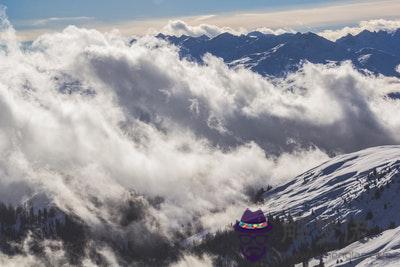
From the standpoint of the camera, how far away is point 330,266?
19750 centimetres

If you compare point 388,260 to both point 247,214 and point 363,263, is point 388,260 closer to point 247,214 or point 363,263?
point 363,263

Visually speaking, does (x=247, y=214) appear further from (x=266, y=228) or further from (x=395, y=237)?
Answer: (x=395, y=237)

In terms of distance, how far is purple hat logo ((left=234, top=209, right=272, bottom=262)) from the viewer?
125562 millimetres

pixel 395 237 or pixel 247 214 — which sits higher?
pixel 247 214

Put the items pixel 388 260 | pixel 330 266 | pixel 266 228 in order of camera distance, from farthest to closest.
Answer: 1. pixel 330 266
2. pixel 388 260
3. pixel 266 228

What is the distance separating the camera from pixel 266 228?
125125 millimetres

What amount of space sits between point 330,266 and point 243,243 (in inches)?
3094

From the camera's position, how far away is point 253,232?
126 m

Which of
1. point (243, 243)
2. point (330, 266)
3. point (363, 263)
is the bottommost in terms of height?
point (330, 266)

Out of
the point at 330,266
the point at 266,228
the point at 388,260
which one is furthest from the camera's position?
the point at 330,266

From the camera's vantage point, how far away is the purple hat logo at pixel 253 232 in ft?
412

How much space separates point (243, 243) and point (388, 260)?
58873 mm

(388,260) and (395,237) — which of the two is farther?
(395,237)

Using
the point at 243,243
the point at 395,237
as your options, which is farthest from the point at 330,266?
the point at 243,243
